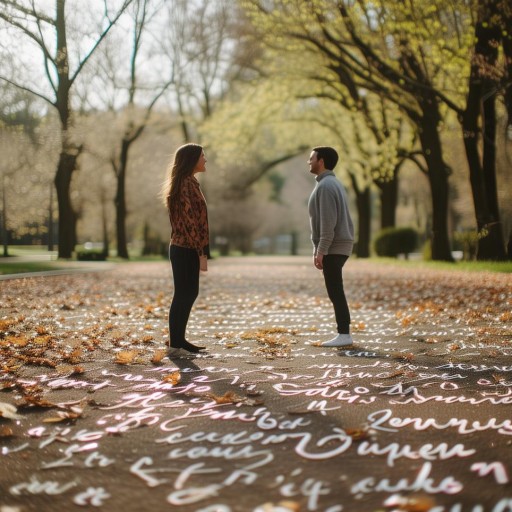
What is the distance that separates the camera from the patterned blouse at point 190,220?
7031 millimetres

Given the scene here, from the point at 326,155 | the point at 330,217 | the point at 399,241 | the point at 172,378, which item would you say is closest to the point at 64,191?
the point at 399,241

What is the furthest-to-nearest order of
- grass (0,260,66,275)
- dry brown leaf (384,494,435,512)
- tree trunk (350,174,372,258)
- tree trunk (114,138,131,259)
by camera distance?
1. tree trunk (114,138,131,259)
2. tree trunk (350,174,372,258)
3. grass (0,260,66,275)
4. dry brown leaf (384,494,435,512)

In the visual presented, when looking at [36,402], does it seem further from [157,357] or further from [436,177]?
[436,177]

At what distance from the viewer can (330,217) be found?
7422 mm

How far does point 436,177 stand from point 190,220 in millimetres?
19335

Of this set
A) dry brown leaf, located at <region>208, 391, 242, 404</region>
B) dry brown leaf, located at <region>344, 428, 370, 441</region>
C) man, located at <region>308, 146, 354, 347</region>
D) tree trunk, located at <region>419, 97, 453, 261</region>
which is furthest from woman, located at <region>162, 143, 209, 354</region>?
tree trunk, located at <region>419, 97, 453, 261</region>

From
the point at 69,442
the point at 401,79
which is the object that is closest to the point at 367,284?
the point at 401,79

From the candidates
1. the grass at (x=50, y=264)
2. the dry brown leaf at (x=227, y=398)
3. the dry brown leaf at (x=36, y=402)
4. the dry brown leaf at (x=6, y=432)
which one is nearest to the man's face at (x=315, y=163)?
the dry brown leaf at (x=227, y=398)

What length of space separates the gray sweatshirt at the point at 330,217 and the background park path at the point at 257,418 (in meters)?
1.14

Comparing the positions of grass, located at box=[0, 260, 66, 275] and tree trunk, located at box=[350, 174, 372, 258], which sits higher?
tree trunk, located at box=[350, 174, 372, 258]

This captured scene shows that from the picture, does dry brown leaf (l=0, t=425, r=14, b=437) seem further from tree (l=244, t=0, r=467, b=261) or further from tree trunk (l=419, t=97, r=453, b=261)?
tree trunk (l=419, t=97, r=453, b=261)

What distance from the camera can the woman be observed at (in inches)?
277

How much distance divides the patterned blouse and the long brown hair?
5 cm

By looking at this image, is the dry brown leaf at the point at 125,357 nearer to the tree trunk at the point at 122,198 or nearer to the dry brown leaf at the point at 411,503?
the dry brown leaf at the point at 411,503
